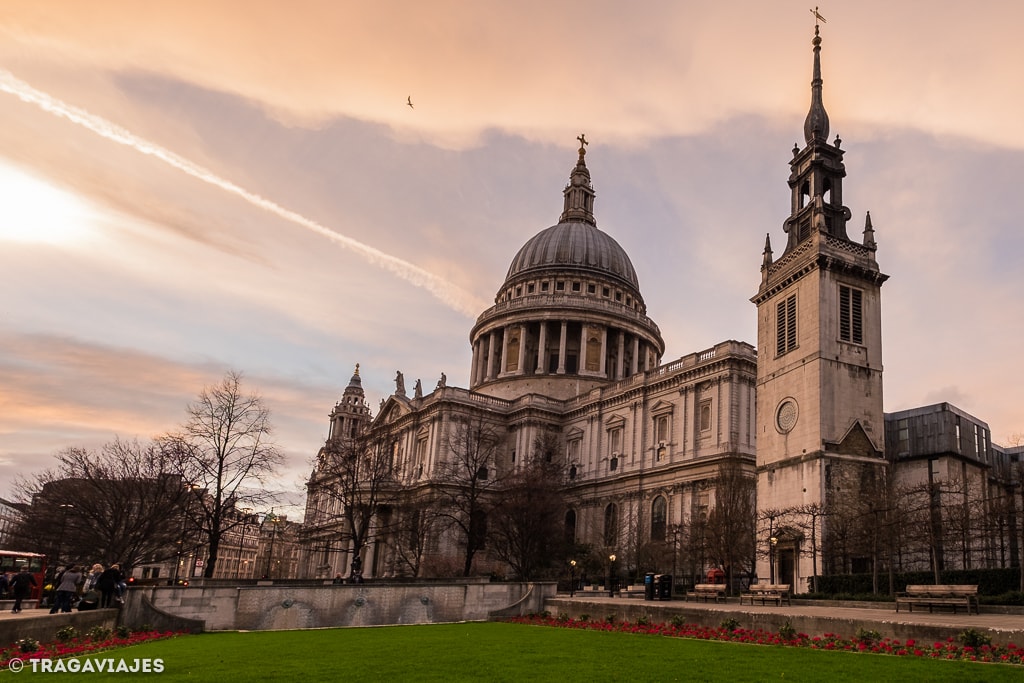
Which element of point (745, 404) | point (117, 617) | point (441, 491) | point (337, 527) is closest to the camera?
point (117, 617)

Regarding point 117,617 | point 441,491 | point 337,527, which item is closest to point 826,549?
point 117,617

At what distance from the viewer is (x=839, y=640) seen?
17.2m

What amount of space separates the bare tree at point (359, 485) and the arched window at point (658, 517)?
20.0 meters

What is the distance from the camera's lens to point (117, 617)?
2548 centimetres

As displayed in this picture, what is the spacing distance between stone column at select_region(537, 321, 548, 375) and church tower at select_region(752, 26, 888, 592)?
3772cm

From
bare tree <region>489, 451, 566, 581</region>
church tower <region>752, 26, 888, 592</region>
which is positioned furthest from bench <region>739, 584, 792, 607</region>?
bare tree <region>489, 451, 566, 581</region>

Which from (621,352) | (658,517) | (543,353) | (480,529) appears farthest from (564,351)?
(658,517)

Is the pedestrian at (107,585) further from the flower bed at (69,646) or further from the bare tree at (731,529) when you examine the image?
the bare tree at (731,529)

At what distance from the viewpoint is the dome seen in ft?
303

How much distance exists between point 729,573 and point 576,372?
4585cm

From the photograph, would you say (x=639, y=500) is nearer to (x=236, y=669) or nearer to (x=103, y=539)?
Result: (x=103, y=539)

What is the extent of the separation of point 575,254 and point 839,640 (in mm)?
77715

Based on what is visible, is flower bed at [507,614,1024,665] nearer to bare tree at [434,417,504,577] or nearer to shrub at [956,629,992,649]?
shrub at [956,629,992,649]

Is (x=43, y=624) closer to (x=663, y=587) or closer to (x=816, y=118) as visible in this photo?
(x=663, y=587)
